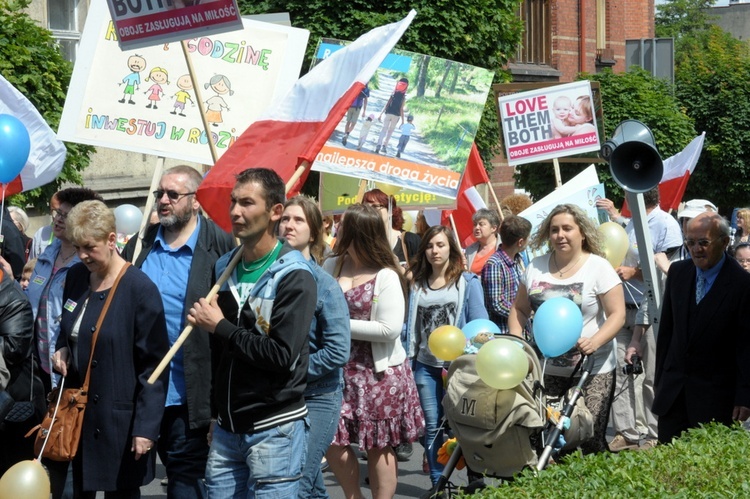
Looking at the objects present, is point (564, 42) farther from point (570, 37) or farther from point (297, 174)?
point (297, 174)

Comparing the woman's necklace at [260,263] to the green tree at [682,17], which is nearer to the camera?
the woman's necklace at [260,263]

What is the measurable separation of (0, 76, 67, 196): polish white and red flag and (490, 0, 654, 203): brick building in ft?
78.6

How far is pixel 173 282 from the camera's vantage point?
19.0ft

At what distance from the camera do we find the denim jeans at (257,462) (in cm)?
474

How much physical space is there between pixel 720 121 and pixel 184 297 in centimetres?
2709

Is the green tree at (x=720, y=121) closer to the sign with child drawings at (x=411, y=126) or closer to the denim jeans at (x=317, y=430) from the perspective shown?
the sign with child drawings at (x=411, y=126)

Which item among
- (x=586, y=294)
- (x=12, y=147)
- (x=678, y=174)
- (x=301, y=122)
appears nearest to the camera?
(x=301, y=122)

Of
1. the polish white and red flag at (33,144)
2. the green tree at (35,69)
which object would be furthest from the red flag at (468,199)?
the polish white and red flag at (33,144)

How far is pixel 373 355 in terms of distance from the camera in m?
6.63

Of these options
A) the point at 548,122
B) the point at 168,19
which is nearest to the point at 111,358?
the point at 168,19

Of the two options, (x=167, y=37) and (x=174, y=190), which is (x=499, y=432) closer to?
(x=174, y=190)

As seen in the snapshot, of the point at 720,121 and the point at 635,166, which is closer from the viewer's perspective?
the point at 635,166

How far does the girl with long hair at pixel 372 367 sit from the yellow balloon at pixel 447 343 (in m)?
0.27

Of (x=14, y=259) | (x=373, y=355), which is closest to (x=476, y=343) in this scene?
(x=373, y=355)
